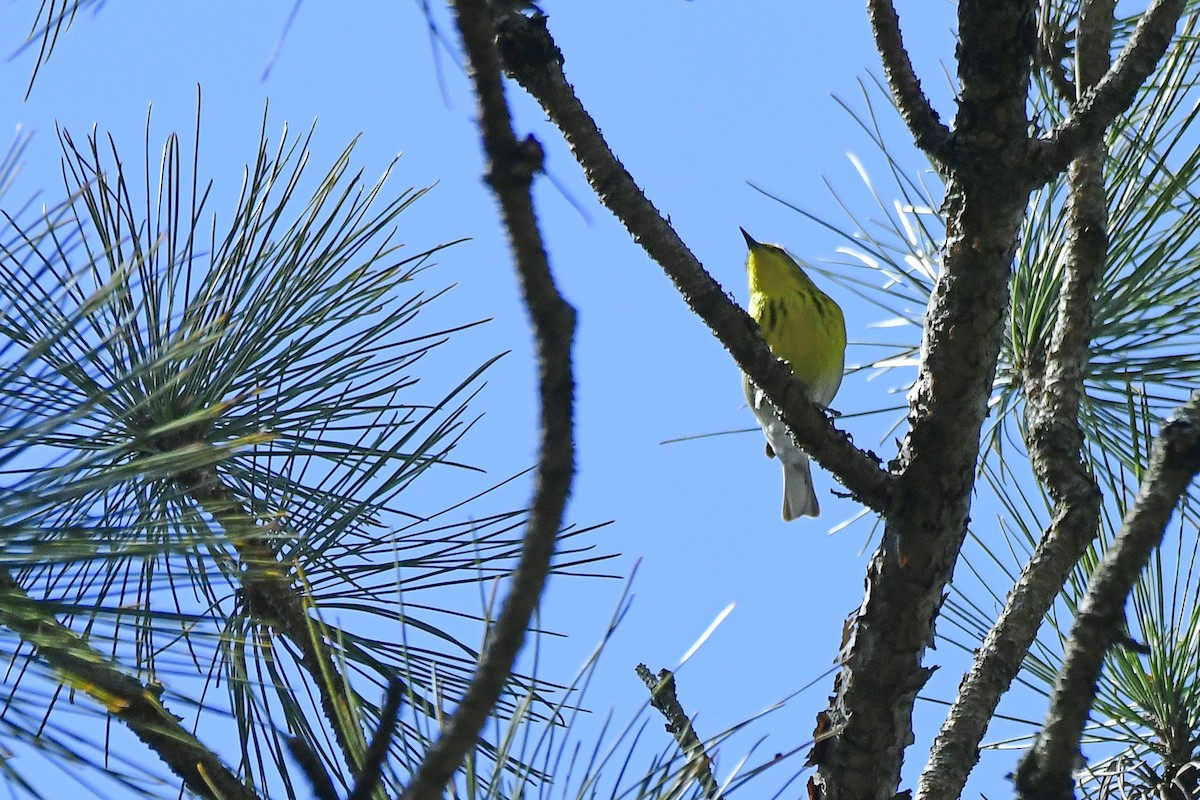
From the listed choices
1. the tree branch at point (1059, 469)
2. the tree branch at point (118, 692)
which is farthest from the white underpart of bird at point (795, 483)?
the tree branch at point (118, 692)

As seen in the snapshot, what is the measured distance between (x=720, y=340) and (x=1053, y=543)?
22.7 inches

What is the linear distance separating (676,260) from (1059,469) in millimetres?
727

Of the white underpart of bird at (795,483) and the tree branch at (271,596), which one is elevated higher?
the white underpart of bird at (795,483)

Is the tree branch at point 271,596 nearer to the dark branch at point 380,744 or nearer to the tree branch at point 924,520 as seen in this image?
the tree branch at point 924,520

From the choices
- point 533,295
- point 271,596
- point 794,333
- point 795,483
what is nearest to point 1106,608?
point 533,295

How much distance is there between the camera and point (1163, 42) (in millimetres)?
1729

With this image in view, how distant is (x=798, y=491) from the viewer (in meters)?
4.76

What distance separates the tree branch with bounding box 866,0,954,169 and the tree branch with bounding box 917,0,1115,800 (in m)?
0.19

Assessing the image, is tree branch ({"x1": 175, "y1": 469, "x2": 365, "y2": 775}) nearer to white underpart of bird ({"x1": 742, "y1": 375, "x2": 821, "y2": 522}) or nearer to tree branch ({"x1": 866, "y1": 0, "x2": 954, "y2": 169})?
tree branch ({"x1": 866, "y1": 0, "x2": 954, "y2": 169})

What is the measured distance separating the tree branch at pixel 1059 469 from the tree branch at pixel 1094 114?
0.12 feet

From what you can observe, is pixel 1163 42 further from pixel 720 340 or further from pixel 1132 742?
pixel 1132 742

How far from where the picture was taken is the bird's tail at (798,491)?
15.5 ft

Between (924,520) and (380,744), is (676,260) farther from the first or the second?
(380,744)

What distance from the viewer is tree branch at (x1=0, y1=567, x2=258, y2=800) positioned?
1221mm
